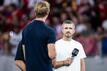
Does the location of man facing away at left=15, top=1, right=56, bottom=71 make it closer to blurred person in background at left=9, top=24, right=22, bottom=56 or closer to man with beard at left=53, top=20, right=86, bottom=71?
man with beard at left=53, top=20, right=86, bottom=71

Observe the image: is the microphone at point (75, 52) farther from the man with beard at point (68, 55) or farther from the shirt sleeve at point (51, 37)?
the shirt sleeve at point (51, 37)

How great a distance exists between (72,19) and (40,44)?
808cm

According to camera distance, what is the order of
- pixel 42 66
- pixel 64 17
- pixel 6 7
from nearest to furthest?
pixel 42 66, pixel 64 17, pixel 6 7

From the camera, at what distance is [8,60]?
42.3ft

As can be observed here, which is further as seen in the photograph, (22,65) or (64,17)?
(64,17)

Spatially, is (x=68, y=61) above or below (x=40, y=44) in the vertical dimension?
below

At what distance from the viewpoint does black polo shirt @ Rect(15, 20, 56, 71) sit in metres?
7.14

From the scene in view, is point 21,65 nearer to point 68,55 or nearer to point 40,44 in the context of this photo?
point 40,44

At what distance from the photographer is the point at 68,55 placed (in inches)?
327

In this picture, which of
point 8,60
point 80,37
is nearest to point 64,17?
point 80,37

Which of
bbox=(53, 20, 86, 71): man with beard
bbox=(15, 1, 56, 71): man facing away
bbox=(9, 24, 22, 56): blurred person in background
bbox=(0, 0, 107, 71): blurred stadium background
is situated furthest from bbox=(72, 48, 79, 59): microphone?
bbox=(9, 24, 22, 56): blurred person in background

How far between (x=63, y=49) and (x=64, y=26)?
1.24ft

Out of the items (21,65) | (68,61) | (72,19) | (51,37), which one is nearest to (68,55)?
(68,61)

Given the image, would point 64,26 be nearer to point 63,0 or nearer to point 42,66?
point 42,66
